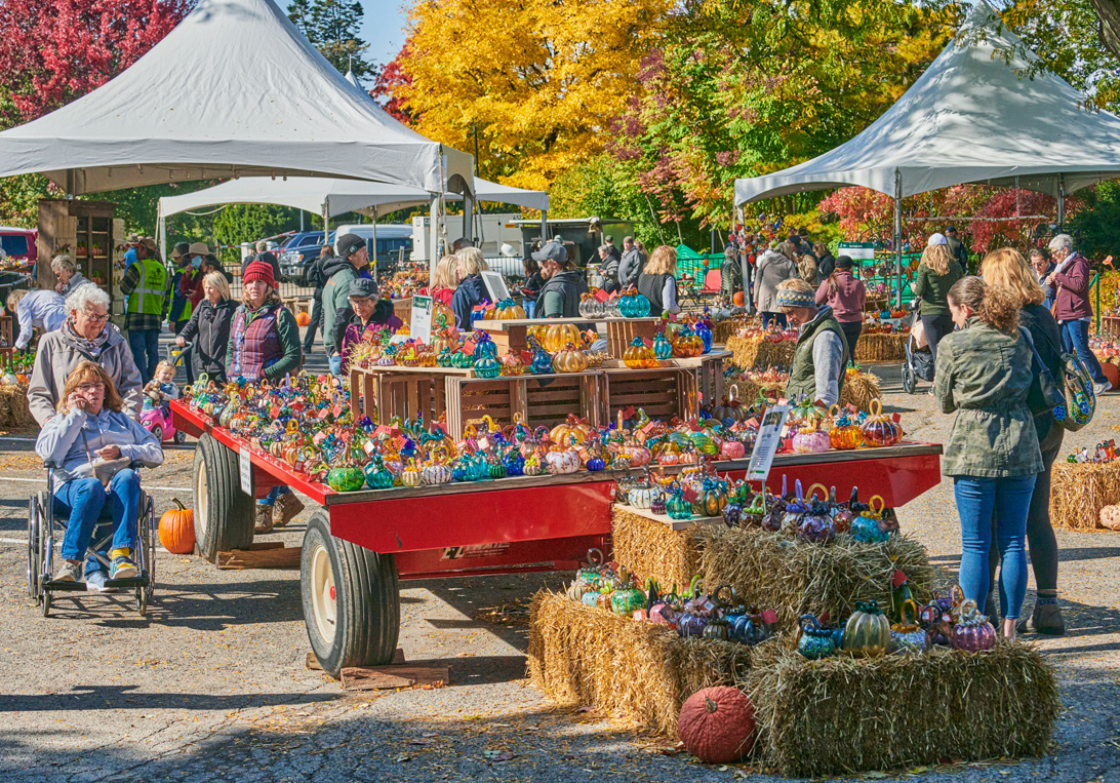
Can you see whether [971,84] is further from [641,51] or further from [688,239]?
[688,239]

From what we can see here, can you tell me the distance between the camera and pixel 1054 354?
5680 mm

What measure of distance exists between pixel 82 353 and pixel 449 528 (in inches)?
117

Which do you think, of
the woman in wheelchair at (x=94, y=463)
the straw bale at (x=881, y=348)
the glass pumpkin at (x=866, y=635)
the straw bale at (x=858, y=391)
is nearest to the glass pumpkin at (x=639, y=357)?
the glass pumpkin at (x=866, y=635)

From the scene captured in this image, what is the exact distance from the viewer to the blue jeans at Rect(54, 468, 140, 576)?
634 cm

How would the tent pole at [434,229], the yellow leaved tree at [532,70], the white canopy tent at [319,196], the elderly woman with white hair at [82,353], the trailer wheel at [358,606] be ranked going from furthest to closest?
1. the yellow leaved tree at [532,70]
2. the white canopy tent at [319,196]
3. the tent pole at [434,229]
4. the elderly woman with white hair at [82,353]
5. the trailer wheel at [358,606]

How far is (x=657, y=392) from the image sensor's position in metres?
6.62

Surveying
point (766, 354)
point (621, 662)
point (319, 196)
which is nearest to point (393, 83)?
point (319, 196)

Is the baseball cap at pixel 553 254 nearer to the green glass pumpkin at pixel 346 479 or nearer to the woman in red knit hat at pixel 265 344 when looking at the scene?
the woman in red knit hat at pixel 265 344

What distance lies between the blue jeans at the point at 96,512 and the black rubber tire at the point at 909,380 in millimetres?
10291

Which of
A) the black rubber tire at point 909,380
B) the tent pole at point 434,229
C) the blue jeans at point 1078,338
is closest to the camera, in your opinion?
the tent pole at point 434,229

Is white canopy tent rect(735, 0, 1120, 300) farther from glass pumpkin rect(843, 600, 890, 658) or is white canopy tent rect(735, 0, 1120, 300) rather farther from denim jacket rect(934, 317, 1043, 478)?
glass pumpkin rect(843, 600, 890, 658)

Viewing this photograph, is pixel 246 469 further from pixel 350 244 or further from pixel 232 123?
pixel 232 123

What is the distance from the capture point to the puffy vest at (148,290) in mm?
13406

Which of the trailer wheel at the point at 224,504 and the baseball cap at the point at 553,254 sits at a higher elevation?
the baseball cap at the point at 553,254
